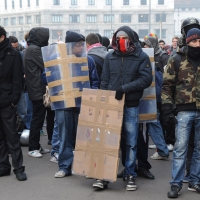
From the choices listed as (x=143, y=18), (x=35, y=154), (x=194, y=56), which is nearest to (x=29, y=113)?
(x=35, y=154)

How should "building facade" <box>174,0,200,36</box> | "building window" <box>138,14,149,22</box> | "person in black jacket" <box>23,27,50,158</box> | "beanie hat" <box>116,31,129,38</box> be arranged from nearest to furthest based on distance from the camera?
"beanie hat" <box>116,31,129,38</box> < "person in black jacket" <box>23,27,50,158</box> < "building window" <box>138,14,149,22</box> < "building facade" <box>174,0,200,36</box>

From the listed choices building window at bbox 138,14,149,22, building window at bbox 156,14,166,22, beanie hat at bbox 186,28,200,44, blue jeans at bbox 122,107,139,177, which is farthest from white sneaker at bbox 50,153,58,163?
building window at bbox 156,14,166,22

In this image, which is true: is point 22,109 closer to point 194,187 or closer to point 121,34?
point 121,34

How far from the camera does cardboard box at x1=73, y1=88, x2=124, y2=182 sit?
5473mm

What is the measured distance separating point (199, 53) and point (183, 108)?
0.63m

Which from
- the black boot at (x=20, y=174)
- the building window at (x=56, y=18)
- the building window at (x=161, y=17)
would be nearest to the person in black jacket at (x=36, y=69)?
the black boot at (x=20, y=174)

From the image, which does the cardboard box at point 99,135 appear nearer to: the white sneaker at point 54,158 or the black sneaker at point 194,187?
the black sneaker at point 194,187

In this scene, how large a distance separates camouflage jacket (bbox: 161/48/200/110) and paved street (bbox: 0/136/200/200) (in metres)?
1.09

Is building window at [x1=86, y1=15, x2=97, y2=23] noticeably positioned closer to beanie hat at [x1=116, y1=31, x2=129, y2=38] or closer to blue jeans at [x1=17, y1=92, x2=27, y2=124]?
blue jeans at [x1=17, y1=92, x2=27, y2=124]

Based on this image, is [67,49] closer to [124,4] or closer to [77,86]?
[77,86]

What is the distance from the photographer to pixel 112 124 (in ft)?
18.0

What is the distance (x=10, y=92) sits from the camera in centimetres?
614

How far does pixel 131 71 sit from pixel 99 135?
834 millimetres

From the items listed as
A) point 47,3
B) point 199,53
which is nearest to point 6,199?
point 199,53
